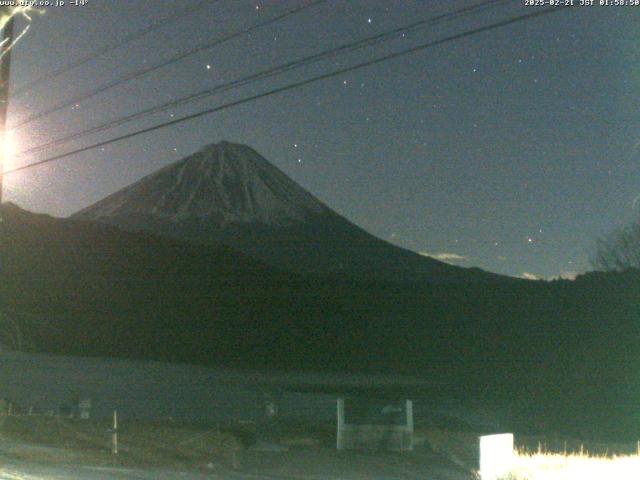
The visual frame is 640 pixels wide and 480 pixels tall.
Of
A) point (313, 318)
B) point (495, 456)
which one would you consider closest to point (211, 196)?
point (313, 318)

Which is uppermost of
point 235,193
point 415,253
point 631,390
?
point 235,193

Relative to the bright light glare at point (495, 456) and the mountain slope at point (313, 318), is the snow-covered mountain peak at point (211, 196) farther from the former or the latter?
the bright light glare at point (495, 456)

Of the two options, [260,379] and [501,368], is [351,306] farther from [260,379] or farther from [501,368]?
[260,379]

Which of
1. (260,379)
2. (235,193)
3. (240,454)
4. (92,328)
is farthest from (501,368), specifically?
(235,193)

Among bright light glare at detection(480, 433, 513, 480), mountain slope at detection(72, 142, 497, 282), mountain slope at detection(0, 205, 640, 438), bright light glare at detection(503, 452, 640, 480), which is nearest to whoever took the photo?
bright light glare at detection(503, 452, 640, 480)

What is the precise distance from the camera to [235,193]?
620ft

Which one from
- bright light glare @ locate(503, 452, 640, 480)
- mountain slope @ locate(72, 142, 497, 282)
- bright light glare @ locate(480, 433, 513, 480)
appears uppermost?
mountain slope @ locate(72, 142, 497, 282)

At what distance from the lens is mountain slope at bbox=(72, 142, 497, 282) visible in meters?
152

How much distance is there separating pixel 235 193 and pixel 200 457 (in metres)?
175

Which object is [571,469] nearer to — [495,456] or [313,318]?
[495,456]

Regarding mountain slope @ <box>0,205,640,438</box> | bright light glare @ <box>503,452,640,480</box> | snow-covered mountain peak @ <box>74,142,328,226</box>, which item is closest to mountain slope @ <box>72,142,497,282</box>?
snow-covered mountain peak @ <box>74,142,328,226</box>

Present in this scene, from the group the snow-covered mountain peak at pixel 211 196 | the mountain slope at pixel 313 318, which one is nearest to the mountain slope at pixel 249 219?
the snow-covered mountain peak at pixel 211 196

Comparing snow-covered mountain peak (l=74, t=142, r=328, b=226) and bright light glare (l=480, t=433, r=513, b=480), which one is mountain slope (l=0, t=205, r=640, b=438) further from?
snow-covered mountain peak (l=74, t=142, r=328, b=226)

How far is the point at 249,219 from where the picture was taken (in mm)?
175750
